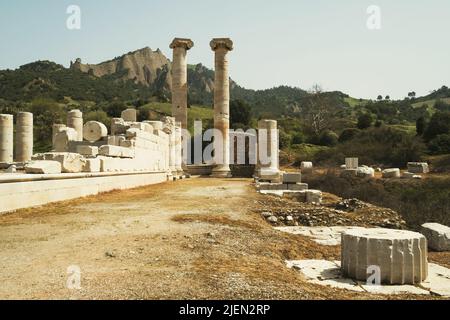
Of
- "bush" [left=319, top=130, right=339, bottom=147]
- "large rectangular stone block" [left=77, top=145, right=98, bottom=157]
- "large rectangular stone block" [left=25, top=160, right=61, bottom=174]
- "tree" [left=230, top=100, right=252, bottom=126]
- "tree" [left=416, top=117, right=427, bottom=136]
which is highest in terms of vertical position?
"tree" [left=230, top=100, right=252, bottom=126]

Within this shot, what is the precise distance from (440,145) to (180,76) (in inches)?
911

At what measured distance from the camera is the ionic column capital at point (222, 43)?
2864 centimetres

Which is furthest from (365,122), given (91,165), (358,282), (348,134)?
(358,282)

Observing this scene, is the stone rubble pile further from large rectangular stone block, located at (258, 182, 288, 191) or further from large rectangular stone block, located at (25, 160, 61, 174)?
large rectangular stone block, located at (25, 160, 61, 174)

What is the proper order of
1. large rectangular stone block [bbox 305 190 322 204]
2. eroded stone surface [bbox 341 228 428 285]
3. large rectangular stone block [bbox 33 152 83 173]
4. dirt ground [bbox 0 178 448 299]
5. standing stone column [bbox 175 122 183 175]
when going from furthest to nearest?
standing stone column [bbox 175 122 183 175] → large rectangular stone block [bbox 305 190 322 204] → large rectangular stone block [bbox 33 152 83 173] → eroded stone surface [bbox 341 228 428 285] → dirt ground [bbox 0 178 448 299]

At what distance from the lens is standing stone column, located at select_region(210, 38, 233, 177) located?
28.6m

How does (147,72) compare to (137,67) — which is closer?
(137,67)

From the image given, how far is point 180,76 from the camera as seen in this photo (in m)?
29.3

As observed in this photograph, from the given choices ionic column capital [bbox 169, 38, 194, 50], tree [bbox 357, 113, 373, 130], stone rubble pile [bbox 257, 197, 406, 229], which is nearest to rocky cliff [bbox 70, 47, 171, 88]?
tree [bbox 357, 113, 373, 130]

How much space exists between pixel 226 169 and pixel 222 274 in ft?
79.1

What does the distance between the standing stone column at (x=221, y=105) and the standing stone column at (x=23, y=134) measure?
11705 millimetres

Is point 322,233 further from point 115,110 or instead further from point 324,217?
point 115,110
